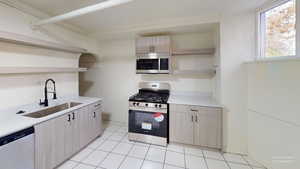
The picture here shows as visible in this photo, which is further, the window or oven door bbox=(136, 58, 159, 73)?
oven door bbox=(136, 58, 159, 73)

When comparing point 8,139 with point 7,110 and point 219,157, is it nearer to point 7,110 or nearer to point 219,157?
point 7,110

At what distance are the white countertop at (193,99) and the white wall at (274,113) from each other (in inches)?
23.0

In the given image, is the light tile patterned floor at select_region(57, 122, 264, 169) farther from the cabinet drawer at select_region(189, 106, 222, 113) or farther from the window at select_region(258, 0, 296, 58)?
the window at select_region(258, 0, 296, 58)

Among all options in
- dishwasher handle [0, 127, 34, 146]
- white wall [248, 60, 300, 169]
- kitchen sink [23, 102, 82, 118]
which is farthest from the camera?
kitchen sink [23, 102, 82, 118]

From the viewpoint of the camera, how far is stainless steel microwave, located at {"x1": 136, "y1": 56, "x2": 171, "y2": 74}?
9.00 ft

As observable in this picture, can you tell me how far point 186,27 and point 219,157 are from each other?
99.4 inches

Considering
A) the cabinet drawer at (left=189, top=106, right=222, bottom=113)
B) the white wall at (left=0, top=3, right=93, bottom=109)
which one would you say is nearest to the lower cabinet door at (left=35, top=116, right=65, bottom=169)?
the white wall at (left=0, top=3, right=93, bottom=109)

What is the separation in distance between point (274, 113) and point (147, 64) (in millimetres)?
2293

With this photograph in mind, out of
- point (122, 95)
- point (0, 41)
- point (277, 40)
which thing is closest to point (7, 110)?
point (0, 41)

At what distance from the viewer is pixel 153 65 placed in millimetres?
2824

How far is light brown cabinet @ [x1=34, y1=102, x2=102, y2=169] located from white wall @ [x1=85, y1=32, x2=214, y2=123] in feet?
3.54

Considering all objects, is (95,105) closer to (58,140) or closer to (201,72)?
(58,140)

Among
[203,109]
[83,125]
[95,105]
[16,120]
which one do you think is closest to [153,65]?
[203,109]

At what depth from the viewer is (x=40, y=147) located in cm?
157
